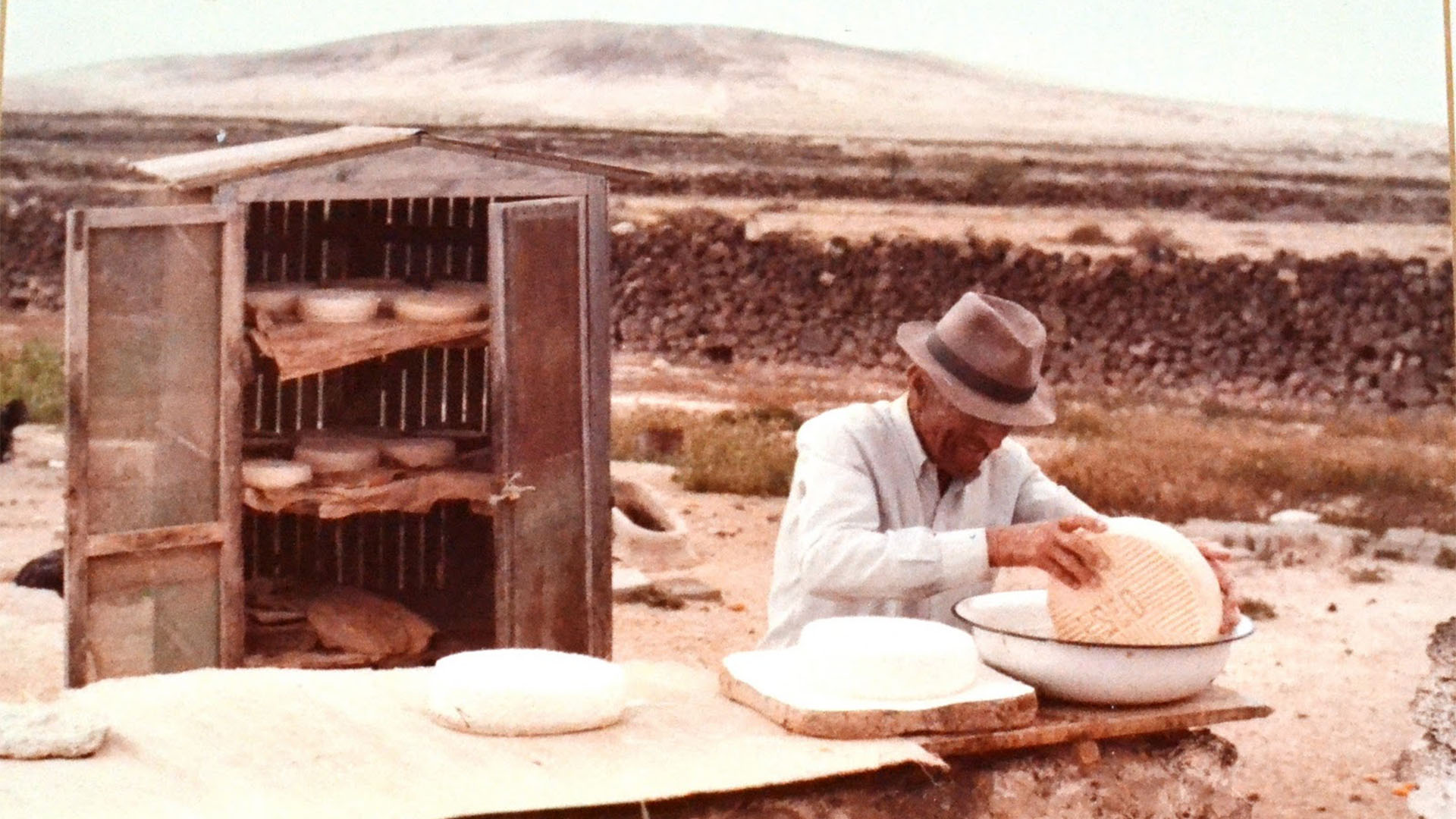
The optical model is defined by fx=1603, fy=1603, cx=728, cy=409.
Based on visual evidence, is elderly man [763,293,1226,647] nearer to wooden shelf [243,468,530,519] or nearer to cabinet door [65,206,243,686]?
wooden shelf [243,468,530,519]

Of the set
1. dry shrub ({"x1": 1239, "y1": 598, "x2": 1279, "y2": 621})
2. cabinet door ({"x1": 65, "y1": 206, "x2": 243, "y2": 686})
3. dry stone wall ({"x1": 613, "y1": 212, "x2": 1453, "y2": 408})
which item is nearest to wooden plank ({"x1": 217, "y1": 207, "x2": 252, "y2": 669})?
cabinet door ({"x1": 65, "y1": 206, "x2": 243, "y2": 686})

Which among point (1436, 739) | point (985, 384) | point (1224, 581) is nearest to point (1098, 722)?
point (1224, 581)

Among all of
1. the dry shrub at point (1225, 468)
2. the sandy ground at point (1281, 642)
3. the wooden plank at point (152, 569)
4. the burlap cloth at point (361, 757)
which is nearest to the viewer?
the burlap cloth at point (361, 757)

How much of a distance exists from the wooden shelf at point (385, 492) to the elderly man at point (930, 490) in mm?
2362

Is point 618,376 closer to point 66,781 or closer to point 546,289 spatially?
point 546,289

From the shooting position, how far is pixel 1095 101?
7.91 metres

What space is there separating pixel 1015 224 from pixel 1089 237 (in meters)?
0.41

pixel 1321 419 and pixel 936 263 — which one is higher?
pixel 936 263

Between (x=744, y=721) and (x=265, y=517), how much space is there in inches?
189

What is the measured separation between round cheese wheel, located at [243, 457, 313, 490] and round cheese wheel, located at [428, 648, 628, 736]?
3.05m

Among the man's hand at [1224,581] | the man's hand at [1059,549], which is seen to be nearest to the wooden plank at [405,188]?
the man's hand at [1059,549]

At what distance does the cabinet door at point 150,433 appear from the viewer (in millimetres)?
5211

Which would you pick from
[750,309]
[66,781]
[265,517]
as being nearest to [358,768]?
[66,781]

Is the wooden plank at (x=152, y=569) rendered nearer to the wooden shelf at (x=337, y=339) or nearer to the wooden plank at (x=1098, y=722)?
the wooden shelf at (x=337, y=339)
